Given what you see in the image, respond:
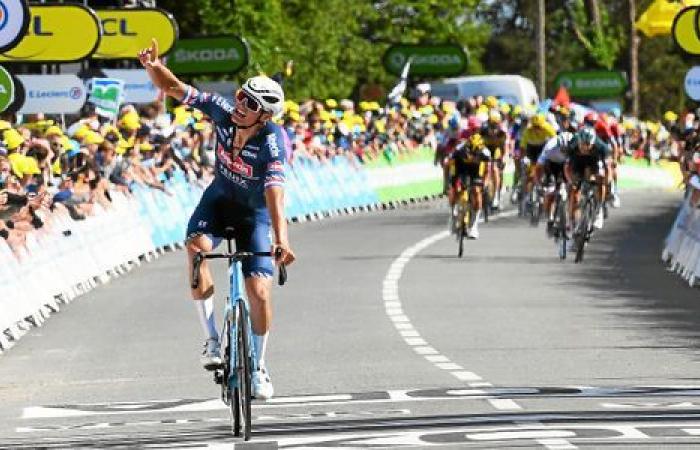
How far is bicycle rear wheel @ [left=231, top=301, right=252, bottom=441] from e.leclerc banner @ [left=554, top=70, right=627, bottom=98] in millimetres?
51763

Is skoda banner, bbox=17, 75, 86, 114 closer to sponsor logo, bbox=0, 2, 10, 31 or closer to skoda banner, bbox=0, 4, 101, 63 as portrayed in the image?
skoda banner, bbox=0, 4, 101, 63

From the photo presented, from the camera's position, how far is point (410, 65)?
2270 inches

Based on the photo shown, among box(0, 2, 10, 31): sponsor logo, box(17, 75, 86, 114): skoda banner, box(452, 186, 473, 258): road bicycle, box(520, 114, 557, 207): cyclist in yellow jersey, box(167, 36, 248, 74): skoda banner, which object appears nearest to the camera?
box(0, 2, 10, 31): sponsor logo

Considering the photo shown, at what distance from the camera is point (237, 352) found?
13.2 meters

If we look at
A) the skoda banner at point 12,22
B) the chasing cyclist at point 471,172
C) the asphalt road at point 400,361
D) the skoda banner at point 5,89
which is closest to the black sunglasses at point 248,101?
the asphalt road at point 400,361

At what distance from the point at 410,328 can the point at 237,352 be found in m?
8.86

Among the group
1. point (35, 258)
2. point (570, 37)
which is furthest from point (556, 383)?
point (570, 37)

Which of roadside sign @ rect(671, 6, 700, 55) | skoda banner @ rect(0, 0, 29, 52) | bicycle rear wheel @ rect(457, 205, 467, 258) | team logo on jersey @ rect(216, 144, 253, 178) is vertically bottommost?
bicycle rear wheel @ rect(457, 205, 467, 258)

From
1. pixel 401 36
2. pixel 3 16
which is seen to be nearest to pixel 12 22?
pixel 3 16

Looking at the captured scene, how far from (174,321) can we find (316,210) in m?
23.9

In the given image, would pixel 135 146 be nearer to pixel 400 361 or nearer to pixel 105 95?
pixel 105 95

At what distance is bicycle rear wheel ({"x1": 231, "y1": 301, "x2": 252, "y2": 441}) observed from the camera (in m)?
13.0

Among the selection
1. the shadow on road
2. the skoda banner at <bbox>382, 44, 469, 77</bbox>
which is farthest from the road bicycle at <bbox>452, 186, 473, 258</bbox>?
the skoda banner at <bbox>382, 44, 469, 77</bbox>

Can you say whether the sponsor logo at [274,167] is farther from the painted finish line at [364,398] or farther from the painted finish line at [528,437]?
the painted finish line at [364,398]
